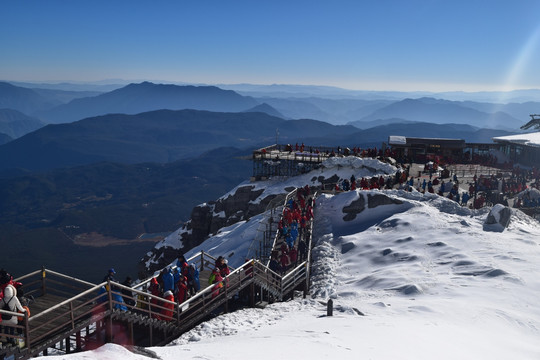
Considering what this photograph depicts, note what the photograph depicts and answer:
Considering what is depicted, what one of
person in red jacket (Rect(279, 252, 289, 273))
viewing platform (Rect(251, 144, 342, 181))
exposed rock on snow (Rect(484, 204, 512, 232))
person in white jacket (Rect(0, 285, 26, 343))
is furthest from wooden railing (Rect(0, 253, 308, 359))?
viewing platform (Rect(251, 144, 342, 181))

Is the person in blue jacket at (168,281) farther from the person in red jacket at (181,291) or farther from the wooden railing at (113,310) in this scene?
the wooden railing at (113,310)

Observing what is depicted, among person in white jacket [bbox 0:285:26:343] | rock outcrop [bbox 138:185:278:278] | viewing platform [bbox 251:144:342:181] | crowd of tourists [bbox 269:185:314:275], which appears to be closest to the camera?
person in white jacket [bbox 0:285:26:343]

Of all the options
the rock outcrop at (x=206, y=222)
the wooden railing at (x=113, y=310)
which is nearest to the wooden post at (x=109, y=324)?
the wooden railing at (x=113, y=310)

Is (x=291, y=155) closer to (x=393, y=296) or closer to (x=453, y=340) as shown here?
(x=393, y=296)

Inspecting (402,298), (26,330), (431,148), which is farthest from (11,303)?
(431,148)

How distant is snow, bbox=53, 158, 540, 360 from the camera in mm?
10555

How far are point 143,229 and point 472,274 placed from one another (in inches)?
6070

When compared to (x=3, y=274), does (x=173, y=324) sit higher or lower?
lower

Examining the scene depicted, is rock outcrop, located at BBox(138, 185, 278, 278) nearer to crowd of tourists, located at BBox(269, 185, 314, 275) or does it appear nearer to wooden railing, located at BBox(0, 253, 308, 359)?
crowd of tourists, located at BBox(269, 185, 314, 275)

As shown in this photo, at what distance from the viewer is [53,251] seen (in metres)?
129

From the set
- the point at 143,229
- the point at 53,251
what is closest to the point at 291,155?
the point at 53,251

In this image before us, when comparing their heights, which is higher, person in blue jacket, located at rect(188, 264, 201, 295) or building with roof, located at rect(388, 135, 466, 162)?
building with roof, located at rect(388, 135, 466, 162)

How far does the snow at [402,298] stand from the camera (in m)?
10.6

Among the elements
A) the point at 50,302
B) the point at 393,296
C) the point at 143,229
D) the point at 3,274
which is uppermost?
the point at 3,274
